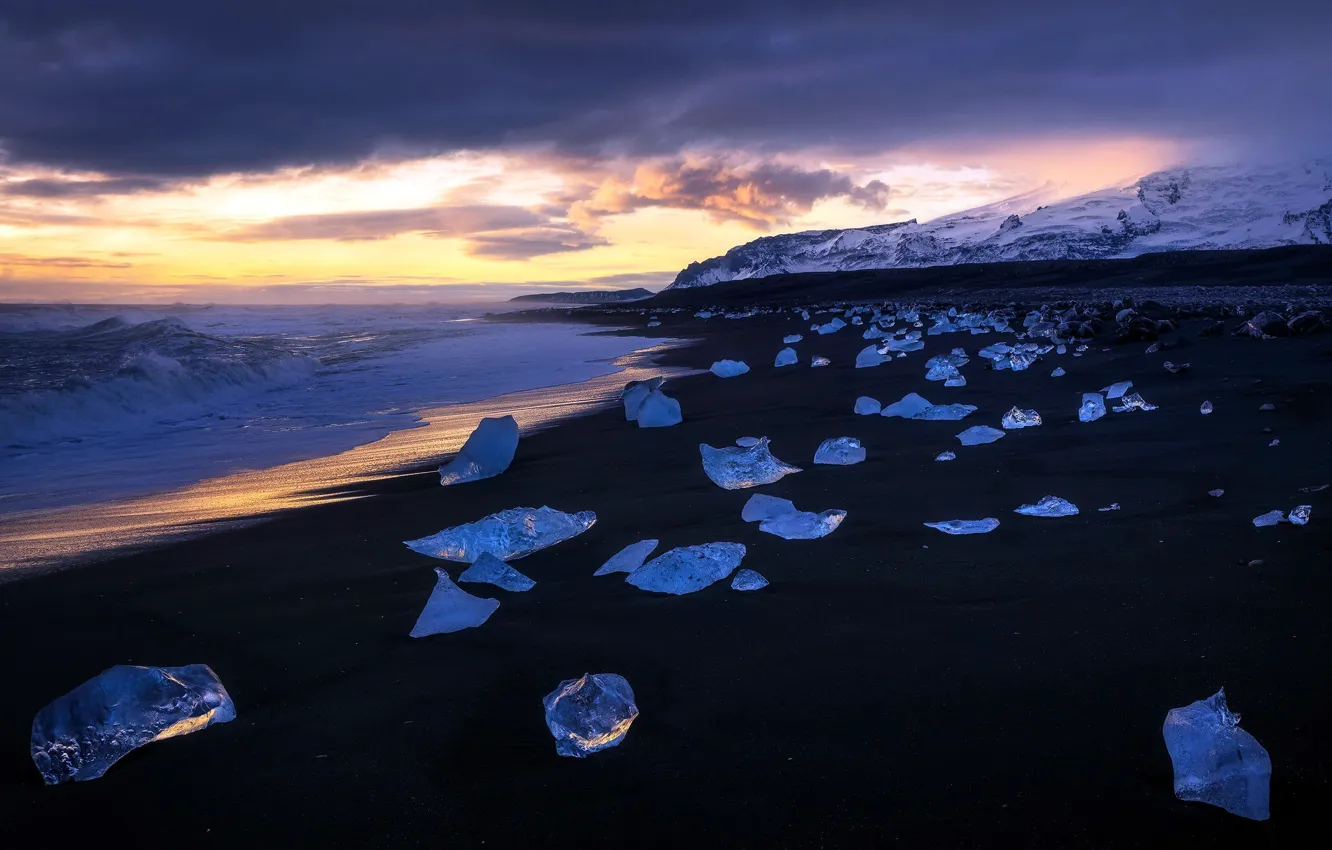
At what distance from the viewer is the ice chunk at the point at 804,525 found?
2902 mm

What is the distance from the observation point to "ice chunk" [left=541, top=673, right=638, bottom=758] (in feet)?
5.52

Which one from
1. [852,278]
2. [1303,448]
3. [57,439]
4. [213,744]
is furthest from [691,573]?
[852,278]

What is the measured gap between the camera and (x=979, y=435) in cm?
421

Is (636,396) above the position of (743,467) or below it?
above

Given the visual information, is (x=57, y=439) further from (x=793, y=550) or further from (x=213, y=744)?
(x=793, y=550)

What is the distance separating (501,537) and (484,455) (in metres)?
1.61

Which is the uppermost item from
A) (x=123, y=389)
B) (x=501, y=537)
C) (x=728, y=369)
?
(x=123, y=389)

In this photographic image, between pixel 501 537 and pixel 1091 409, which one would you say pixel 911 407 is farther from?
pixel 501 537

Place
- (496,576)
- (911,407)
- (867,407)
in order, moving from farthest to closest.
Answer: (867,407) < (911,407) < (496,576)

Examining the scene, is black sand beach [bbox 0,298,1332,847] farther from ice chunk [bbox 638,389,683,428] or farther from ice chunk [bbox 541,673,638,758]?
ice chunk [bbox 638,389,683,428]

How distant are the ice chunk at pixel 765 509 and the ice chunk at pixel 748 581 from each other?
1.92ft

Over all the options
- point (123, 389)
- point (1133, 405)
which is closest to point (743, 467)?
point (1133, 405)

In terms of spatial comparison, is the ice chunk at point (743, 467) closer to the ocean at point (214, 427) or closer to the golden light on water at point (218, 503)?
the golden light on water at point (218, 503)

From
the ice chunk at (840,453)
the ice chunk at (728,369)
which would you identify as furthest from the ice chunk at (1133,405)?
the ice chunk at (728,369)
